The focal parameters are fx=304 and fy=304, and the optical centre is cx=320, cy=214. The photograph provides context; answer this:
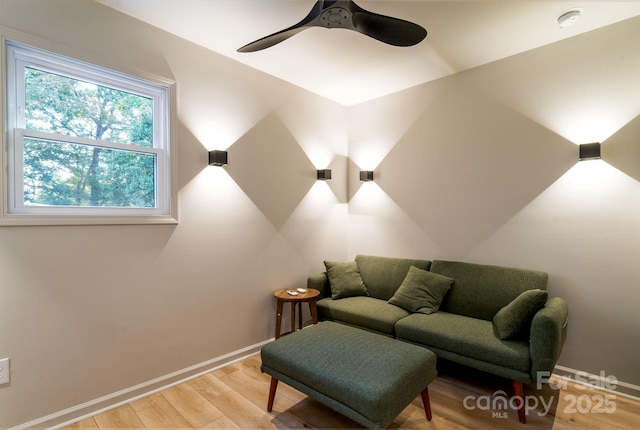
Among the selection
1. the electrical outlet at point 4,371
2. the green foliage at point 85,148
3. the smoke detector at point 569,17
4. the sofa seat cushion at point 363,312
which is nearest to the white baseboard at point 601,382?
the sofa seat cushion at point 363,312

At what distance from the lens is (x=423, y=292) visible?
290 centimetres

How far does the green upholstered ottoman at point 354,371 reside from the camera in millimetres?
1628

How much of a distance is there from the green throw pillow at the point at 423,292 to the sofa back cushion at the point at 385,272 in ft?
0.80

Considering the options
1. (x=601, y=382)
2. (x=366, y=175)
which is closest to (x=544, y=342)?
(x=601, y=382)

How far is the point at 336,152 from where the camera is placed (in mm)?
4035

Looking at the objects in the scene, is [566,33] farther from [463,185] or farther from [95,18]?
[95,18]

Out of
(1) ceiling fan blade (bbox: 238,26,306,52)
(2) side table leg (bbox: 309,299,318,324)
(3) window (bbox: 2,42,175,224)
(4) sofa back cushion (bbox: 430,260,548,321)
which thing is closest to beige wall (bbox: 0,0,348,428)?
(3) window (bbox: 2,42,175,224)

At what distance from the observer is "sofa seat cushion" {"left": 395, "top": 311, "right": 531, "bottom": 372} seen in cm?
208

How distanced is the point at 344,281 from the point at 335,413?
1419 millimetres

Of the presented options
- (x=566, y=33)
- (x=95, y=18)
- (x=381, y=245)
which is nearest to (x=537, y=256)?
(x=381, y=245)

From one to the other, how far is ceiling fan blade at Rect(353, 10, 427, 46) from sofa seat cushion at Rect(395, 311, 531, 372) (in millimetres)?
2109

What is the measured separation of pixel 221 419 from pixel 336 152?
10.2 feet

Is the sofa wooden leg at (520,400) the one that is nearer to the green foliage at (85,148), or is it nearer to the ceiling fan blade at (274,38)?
the ceiling fan blade at (274,38)

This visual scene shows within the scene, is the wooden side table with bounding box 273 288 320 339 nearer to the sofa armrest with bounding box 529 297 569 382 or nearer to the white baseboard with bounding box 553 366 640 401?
the sofa armrest with bounding box 529 297 569 382
